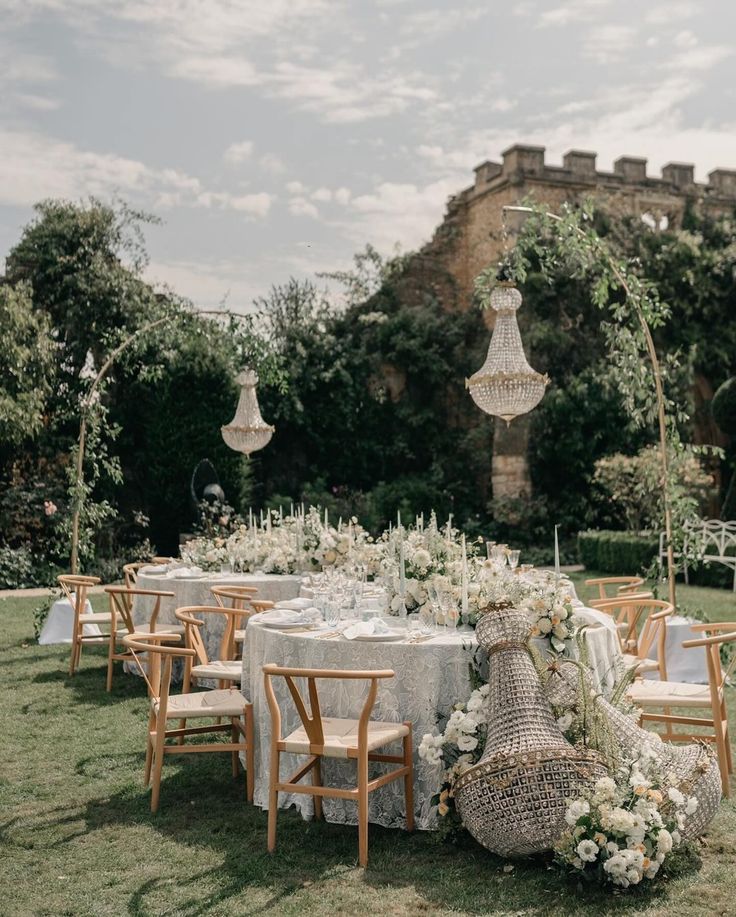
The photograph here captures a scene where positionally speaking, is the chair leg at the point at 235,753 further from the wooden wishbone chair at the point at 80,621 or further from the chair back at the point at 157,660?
the wooden wishbone chair at the point at 80,621

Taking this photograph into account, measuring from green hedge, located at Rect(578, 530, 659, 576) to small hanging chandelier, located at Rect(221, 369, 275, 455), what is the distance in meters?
5.73

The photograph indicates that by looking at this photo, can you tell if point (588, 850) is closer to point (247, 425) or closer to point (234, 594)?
point (234, 594)

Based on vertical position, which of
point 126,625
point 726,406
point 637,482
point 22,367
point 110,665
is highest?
point 22,367

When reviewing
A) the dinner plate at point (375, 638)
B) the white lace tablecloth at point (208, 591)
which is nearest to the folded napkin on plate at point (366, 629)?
the dinner plate at point (375, 638)

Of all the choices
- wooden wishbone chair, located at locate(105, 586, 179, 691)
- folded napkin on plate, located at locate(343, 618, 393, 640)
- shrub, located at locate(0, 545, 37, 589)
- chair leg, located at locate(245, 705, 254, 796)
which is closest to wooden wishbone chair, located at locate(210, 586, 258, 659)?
wooden wishbone chair, located at locate(105, 586, 179, 691)

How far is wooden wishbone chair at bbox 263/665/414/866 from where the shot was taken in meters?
4.02

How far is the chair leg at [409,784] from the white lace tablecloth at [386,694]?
49 millimetres

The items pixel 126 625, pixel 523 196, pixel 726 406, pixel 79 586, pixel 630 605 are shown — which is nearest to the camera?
pixel 630 605

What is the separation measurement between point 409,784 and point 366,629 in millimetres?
715

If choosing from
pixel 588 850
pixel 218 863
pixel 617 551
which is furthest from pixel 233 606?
pixel 617 551

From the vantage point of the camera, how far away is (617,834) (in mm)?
3639

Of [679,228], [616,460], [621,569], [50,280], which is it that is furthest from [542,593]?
[679,228]

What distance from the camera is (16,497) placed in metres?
14.8

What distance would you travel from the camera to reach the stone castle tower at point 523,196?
17.3 meters
